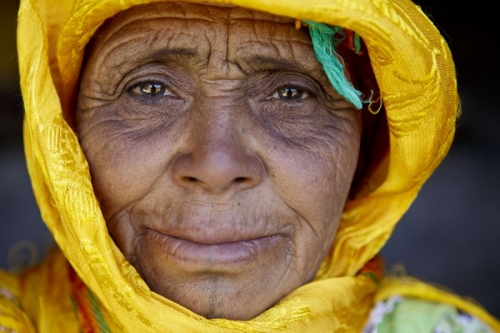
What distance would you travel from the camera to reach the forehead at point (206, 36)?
1914mm

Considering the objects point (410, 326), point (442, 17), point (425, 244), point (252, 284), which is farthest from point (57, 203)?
point (425, 244)

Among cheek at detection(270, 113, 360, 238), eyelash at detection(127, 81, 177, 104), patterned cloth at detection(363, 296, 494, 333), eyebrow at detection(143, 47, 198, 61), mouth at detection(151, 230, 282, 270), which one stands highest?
eyebrow at detection(143, 47, 198, 61)

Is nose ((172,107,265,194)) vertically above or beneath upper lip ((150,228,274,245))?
above

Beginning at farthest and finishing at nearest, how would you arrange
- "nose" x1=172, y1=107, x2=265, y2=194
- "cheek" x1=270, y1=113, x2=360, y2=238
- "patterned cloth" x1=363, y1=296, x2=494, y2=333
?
"patterned cloth" x1=363, y1=296, x2=494, y2=333
"cheek" x1=270, y1=113, x2=360, y2=238
"nose" x1=172, y1=107, x2=265, y2=194

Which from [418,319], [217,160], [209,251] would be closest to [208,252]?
[209,251]

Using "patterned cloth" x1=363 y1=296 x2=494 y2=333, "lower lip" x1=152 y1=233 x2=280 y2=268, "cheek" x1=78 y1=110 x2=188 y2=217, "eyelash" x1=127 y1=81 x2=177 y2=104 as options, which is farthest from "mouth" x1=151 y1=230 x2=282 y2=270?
"patterned cloth" x1=363 y1=296 x2=494 y2=333

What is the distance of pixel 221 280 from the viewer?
193cm

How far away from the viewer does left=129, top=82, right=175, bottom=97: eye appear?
78.5 inches

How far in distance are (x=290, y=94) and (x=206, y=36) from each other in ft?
0.91

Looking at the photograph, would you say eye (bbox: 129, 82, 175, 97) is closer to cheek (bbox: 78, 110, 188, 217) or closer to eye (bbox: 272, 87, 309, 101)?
cheek (bbox: 78, 110, 188, 217)

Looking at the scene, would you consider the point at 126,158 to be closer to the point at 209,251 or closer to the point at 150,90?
the point at 150,90

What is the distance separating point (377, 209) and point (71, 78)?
0.93 meters

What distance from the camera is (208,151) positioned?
1.85 metres

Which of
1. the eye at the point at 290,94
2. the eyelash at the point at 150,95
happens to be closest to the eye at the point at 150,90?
the eyelash at the point at 150,95
